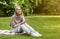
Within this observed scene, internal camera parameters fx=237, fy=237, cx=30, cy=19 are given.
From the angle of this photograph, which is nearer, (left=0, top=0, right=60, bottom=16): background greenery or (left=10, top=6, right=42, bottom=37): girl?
(left=10, top=6, right=42, bottom=37): girl

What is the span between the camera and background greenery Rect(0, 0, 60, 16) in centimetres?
1778

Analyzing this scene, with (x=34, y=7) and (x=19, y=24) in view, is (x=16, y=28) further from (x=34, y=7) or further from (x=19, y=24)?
(x=34, y=7)

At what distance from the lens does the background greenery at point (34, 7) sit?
17781mm

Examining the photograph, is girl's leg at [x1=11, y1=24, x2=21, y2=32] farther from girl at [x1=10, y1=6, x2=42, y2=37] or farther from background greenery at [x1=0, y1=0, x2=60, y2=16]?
background greenery at [x1=0, y1=0, x2=60, y2=16]

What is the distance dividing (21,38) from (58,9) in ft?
44.9

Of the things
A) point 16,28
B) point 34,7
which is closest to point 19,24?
point 16,28

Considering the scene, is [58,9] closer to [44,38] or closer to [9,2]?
[9,2]

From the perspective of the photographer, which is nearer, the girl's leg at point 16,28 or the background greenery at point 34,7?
the girl's leg at point 16,28

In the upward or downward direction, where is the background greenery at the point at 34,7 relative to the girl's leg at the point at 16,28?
downward

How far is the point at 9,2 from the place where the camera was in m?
17.9

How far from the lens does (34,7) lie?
2000cm

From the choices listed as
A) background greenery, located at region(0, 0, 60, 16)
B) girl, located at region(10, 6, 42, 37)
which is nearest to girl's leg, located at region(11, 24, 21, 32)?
girl, located at region(10, 6, 42, 37)

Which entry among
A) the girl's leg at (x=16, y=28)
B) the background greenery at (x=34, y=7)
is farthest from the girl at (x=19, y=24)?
the background greenery at (x=34, y=7)

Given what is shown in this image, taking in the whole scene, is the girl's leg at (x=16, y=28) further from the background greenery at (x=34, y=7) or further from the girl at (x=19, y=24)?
the background greenery at (x=34, y=7)
